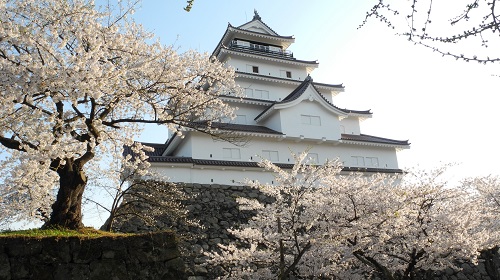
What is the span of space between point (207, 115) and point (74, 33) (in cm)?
363

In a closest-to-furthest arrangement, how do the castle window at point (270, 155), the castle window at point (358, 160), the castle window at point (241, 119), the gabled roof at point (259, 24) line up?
the castle window at point (270, 155) → the castle window at point (358, 160) → the castle window at point (241, 119) → the gabled roof at point (259, 24)

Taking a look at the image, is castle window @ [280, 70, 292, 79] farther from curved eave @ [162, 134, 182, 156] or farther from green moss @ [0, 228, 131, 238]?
green moss @ [0, 228, 131, 238]

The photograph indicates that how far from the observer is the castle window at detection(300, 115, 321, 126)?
68.3ft

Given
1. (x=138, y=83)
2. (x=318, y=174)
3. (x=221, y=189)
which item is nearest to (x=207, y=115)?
(x=138, y=83)

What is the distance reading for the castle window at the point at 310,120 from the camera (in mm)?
20828

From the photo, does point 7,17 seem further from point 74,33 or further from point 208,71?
point 208,71

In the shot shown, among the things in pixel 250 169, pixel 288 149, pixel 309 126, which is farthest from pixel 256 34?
pixel 250 169

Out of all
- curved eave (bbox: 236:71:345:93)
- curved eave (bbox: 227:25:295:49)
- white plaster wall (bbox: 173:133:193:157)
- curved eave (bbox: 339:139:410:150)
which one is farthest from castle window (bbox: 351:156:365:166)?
curved eave (bbox: 227:25:295:49)

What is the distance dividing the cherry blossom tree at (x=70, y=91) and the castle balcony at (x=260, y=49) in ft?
47.0

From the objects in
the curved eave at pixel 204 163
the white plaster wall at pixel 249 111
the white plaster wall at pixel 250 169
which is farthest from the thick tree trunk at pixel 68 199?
the white plaster wall at pixel 249 111

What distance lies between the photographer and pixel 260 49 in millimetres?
Result: 25297

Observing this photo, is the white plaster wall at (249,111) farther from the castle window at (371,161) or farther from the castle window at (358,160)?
the castle window at (371,161)

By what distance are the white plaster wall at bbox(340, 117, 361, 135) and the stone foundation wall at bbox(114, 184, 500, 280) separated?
8.67 meters

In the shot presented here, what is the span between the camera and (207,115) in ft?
33.0
